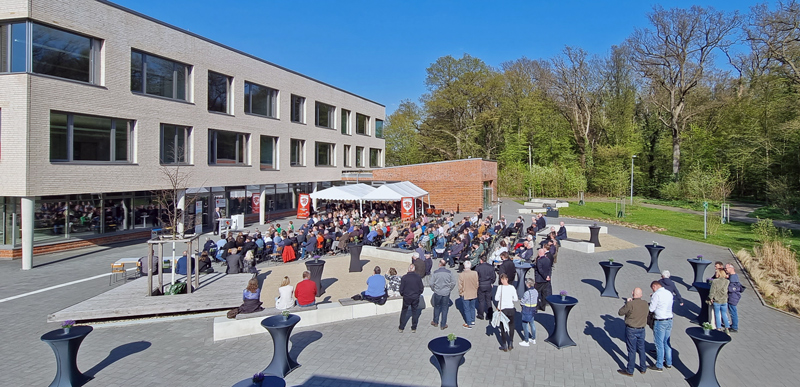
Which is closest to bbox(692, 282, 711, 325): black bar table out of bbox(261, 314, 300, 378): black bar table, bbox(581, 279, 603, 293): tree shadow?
bbox(581, 279, 603, 293): tree shadow

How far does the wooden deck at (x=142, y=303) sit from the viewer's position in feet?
29.2

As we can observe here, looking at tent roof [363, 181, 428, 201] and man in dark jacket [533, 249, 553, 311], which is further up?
tent roof [363, 181, 428, 201]

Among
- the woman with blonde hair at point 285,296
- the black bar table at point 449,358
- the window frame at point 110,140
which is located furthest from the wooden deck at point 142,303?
the window frame at point 110,140

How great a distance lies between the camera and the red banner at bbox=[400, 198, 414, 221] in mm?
24680

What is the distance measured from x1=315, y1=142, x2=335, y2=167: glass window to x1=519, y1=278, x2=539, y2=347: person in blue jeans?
26.9 m

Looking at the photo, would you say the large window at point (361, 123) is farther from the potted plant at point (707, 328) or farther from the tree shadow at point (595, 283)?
the potted plant at point (707, 328)

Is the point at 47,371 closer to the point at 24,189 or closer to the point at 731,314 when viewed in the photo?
the point at 24,189

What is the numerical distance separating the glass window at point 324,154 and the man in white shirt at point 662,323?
1119 inches

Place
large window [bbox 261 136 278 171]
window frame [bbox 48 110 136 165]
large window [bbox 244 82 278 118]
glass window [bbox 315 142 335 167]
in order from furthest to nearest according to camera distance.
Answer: glass window [bbox 315 142 335 167]
large window [bbox 261 136 278 171]
large window [bbox 244 82 278 118]
window frame [bbox 48 110 136 165]

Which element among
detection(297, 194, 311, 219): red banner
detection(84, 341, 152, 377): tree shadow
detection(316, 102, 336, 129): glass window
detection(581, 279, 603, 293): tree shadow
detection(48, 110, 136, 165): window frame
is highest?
detection(316, 102, 336, 129): glass window

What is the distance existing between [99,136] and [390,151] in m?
42.8

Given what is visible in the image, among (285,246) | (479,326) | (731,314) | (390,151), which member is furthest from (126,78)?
(390,151)

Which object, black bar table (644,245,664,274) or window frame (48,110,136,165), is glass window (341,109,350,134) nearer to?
window frame (48,110,136,165)

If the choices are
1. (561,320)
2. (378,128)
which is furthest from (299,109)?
(561,320)
